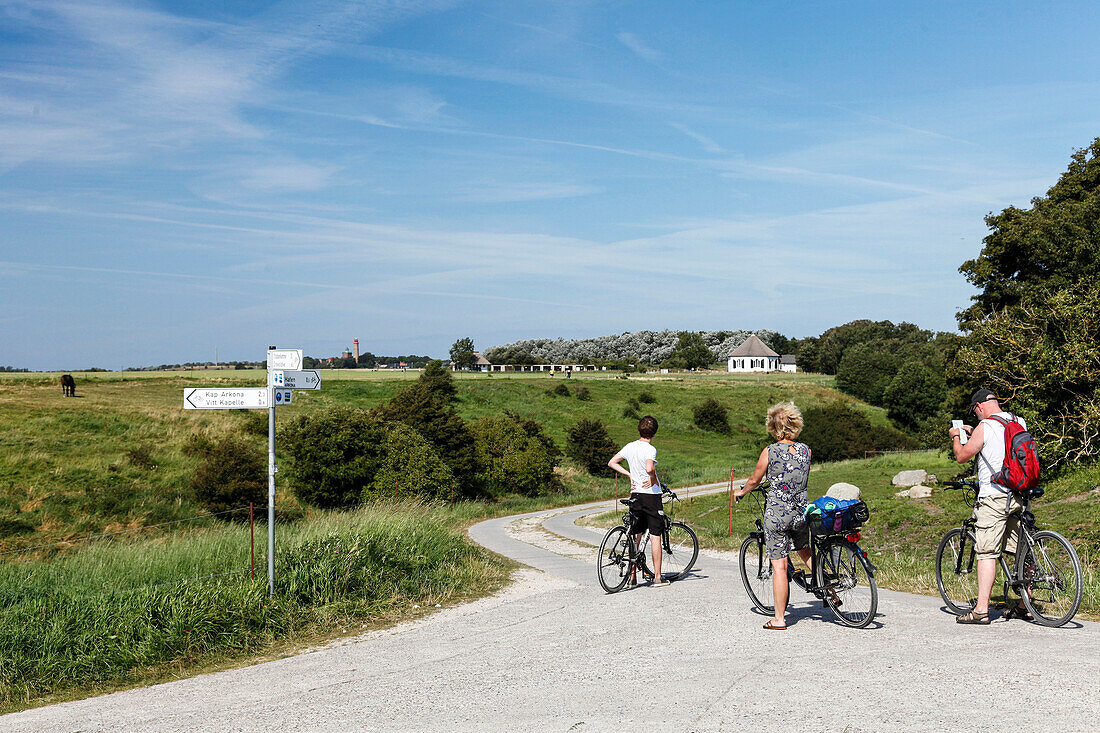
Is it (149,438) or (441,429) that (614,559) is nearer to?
(441,429)

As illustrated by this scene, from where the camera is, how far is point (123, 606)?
7.81 m

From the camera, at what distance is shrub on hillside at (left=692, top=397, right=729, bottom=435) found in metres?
82.4

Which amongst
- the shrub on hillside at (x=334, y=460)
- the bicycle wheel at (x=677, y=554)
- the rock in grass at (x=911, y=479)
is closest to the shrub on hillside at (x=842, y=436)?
the rock in grass at (x=911, y=479)

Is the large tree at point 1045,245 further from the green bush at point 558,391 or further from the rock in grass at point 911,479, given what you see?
the green bush at point 558,391

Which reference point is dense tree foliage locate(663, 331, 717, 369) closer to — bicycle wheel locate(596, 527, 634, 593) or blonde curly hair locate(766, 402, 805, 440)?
bicycle wheel locate(596, 527, 634, 593)

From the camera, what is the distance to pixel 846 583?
742 cm

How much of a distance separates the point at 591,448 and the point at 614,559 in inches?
1964

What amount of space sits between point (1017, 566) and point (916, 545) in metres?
10.4

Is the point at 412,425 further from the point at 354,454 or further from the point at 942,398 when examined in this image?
the point at 942,398

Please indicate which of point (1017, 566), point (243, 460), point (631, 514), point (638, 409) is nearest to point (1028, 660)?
point (1017, 566)

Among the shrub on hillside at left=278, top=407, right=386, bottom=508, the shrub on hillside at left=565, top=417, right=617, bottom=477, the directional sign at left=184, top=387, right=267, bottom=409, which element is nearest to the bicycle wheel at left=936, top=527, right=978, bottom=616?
the directional sign at left=184, top=387, right=267, bottom=409

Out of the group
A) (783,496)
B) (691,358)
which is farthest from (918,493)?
(691,358)

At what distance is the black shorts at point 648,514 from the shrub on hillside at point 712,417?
7357 centimetres

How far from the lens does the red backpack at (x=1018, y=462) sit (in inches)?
273
